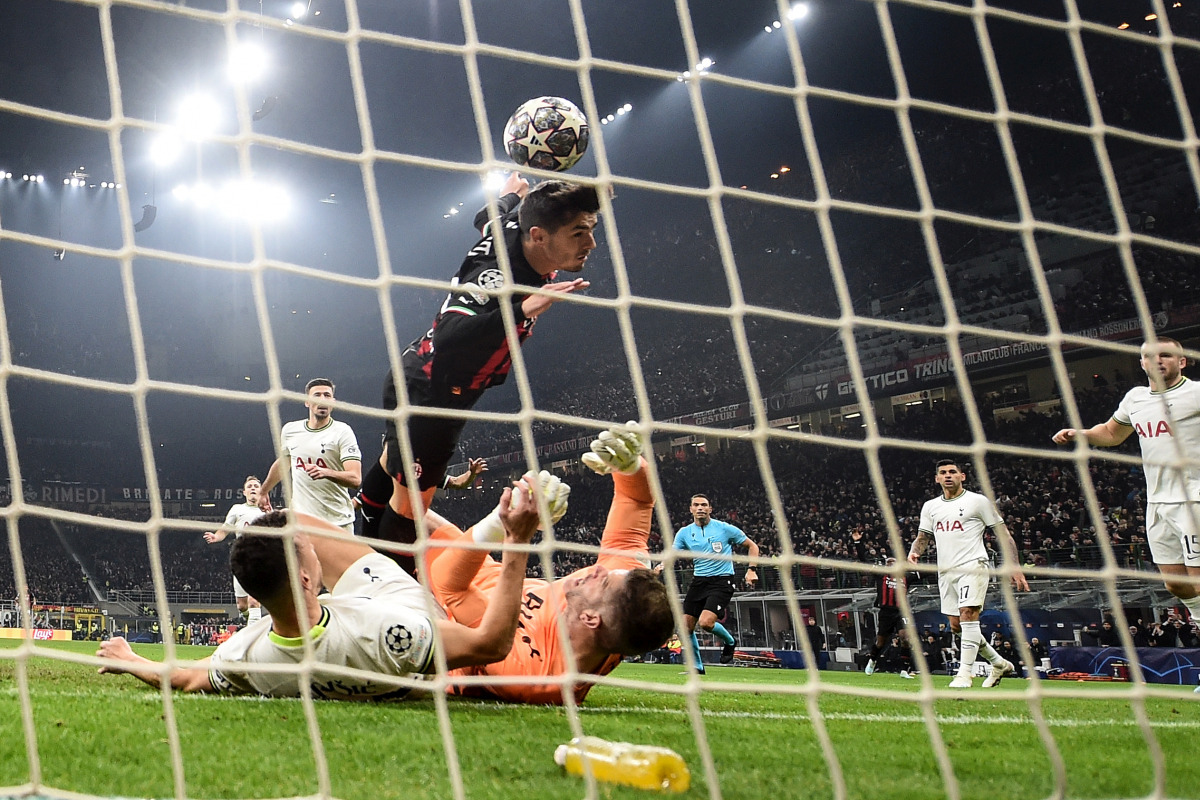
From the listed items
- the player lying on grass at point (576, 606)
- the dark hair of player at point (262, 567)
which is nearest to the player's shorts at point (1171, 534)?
the player lying on grass at point (576, 606)

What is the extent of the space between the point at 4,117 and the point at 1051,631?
57.5 ft

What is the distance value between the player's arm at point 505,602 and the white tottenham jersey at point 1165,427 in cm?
358

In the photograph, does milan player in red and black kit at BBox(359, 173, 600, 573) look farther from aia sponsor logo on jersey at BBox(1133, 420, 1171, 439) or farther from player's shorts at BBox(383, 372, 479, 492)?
aia sponsor logo on jersey at BBox(1133, 420, 1171, 439)

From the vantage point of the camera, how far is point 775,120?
1994cm

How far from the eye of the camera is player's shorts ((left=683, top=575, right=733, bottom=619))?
7.61 m

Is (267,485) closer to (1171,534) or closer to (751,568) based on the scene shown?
(751,568)

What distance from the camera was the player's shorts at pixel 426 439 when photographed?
363 centimetres

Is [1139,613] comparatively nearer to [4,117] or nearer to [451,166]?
[451,166]

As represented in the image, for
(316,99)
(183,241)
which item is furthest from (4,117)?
(183,241)

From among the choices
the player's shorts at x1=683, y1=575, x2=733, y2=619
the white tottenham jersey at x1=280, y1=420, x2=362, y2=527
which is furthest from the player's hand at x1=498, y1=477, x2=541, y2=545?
the player's shorts at x1=683, y1=575, x2=733, y2=619

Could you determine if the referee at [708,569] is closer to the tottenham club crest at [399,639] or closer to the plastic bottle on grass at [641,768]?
the tottenham club crest at [399,639]

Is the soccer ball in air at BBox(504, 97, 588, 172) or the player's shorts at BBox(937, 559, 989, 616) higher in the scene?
the soccer ball in air at BBox(504, 97, 588, 172)

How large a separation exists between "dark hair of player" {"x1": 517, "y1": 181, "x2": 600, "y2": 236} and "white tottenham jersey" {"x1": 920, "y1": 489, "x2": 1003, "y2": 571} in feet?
13.2

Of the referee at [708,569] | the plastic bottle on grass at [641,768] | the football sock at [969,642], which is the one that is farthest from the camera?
the referee at [708,569]
